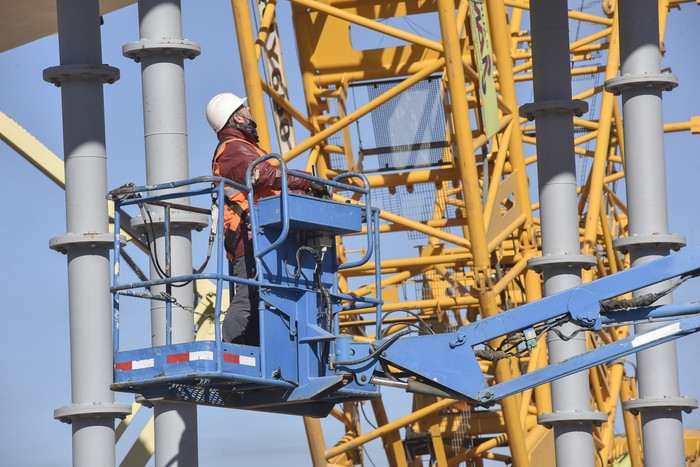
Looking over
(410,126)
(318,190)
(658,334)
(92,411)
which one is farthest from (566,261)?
(410,126)

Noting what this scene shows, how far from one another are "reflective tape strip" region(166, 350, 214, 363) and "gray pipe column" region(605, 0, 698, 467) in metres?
4.63

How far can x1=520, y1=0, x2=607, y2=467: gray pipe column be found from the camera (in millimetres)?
13930

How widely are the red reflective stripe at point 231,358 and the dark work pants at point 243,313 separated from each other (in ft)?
1.68

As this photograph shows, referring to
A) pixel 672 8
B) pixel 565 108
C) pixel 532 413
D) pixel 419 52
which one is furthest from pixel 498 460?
pixel 565 108

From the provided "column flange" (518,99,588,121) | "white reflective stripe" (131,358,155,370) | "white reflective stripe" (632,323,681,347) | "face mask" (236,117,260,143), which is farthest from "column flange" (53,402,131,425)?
"column flange" (518,99,588,121)

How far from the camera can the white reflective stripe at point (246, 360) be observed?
9953 mm

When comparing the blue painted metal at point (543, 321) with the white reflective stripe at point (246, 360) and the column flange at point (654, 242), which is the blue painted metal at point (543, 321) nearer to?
the white reflective stripe at point (246, 360)

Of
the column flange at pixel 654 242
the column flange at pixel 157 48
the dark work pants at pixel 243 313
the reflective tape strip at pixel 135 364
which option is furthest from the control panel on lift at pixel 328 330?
the column flange at pixel 654 242

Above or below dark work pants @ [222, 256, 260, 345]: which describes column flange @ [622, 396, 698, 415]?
below

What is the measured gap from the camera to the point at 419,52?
21.9 m

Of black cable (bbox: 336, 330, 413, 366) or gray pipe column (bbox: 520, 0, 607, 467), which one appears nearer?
black cable (bbox: 336, 330, 413, 366)

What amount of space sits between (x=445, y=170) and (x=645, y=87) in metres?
8.63

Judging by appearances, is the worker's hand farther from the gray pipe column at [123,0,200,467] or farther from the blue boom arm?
the gray pipe column at [123,0,200,467]

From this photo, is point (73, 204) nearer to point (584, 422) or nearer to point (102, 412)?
point (102, 412)
